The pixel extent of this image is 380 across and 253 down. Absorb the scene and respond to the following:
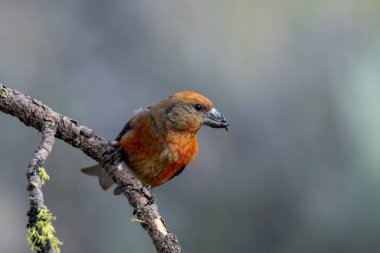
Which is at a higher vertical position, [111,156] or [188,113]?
[188,113]

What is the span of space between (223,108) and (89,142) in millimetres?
4118

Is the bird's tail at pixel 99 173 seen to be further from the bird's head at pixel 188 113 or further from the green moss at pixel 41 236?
the green moss at pixel 41 236

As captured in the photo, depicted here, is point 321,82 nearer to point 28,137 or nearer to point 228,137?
point 228,137

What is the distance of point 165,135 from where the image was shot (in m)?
3.61

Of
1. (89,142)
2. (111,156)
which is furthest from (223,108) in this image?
(89,142)

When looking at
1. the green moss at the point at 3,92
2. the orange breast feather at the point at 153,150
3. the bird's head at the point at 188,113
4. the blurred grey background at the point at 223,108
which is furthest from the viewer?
the blurred grey background at the point at 223,108

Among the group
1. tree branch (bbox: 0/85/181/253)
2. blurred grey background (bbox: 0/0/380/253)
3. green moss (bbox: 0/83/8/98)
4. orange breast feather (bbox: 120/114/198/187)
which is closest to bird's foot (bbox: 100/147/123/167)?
tree branch (bbox: 0/85/181/253)

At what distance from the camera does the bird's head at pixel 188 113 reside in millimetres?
3652

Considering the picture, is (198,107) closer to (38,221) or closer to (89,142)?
(89,142)

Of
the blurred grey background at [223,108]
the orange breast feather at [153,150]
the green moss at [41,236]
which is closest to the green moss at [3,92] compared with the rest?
the green moss at [41,236]

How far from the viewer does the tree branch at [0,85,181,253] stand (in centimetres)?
242

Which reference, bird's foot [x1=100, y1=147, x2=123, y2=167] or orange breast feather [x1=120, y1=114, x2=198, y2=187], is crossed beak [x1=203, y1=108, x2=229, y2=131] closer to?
orange breast feather [x1=120, y1=114, x2=198, y2=187]

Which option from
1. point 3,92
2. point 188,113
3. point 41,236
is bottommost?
point 41,236

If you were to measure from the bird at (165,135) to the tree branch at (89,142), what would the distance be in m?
0.62
